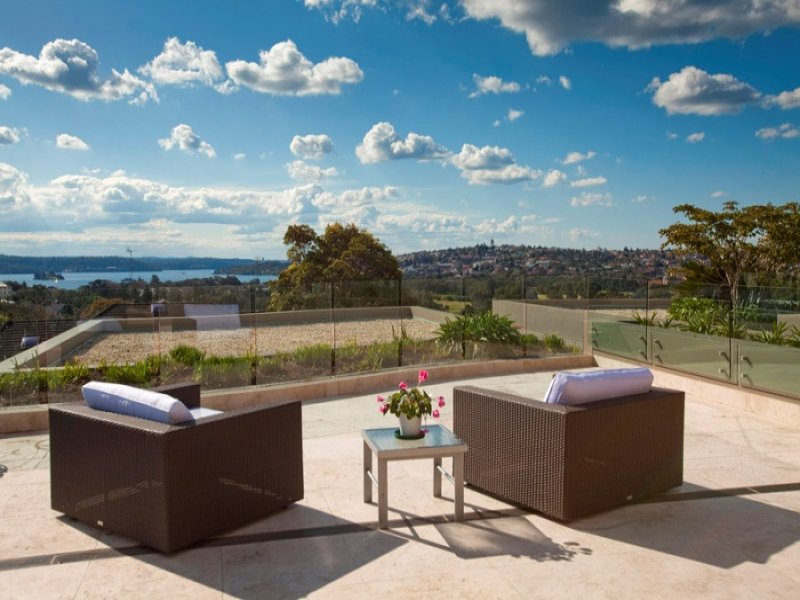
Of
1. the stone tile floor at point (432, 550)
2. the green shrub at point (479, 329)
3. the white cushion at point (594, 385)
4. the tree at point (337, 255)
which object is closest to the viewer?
the stone tile floor at point (432, 550)

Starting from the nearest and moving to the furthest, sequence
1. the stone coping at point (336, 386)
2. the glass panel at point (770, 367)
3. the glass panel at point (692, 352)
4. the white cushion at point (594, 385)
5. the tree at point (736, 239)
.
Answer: the white cushion at point (594, 385) < the stone coping at point (336, 386) < the glass panel at point (770, 367) < the glass panel at point (692, 352) < the tree at point (736, 239)

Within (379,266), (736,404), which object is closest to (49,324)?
(736,404)

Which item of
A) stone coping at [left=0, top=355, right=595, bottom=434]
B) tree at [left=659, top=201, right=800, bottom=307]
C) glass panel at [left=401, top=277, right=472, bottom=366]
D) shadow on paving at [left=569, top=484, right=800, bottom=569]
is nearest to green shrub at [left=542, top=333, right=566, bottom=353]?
stone coping at [left=0, top=355, right=595, bottom=434]

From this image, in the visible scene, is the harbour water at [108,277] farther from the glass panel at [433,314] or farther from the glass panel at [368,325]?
the glass panel at [433,314]

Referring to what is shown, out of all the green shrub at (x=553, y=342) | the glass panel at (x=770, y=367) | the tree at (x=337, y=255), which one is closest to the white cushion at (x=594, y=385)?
the glass panel at (x=770, y=367)

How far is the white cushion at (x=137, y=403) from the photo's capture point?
3.73 m

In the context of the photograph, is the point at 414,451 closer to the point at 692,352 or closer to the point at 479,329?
the point at 692,352

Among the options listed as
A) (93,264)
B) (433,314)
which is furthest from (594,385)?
(93,264)

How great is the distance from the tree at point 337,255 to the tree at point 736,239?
398 inches

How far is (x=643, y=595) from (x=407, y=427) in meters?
1.70

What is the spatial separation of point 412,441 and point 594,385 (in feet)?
4.08

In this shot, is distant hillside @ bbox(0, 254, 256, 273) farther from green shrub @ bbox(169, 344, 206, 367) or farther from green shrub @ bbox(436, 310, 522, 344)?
green shrub @ bbox(436, 310, 522, 344)

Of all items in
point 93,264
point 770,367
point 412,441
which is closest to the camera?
point 412,441

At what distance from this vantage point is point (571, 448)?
13.0ft
